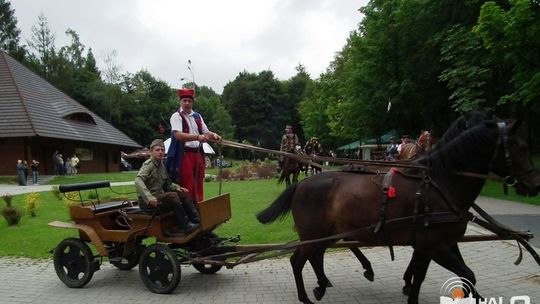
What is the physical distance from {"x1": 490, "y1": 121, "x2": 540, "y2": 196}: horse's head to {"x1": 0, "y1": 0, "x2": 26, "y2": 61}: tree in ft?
229

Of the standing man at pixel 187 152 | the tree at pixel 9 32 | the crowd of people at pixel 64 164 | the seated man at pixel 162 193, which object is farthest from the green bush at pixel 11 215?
the tree at pixel 9 32

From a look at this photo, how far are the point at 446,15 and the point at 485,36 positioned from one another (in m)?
8.25

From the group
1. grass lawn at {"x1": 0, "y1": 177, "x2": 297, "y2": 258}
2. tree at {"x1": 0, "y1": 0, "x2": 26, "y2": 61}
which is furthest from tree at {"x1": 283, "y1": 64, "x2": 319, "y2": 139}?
grass lawn at {"x1": 0, "y1": 177, "x2": 297, "y2": 258}

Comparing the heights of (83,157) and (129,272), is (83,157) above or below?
above

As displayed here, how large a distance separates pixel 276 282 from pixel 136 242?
215 centimetres

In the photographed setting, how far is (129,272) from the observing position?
7.53 m

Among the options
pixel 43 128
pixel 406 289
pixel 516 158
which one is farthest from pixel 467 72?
pixel 43 128

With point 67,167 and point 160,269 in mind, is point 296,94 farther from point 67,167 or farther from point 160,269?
point 160,269

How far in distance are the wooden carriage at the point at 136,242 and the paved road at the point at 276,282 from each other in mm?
249

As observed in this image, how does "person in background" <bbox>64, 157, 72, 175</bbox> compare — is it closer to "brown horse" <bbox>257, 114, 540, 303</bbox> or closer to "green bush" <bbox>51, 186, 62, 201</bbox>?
"green bush" <bbox>51, 186, 62, 201</bbox>

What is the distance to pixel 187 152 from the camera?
666cm

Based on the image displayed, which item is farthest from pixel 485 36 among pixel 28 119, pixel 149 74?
pixel 149 74

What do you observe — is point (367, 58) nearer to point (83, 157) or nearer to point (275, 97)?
point (83, 157)

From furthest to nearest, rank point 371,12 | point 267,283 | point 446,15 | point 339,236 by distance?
point 371,12 < point 446,15 < point 267,283 < point 339,236
